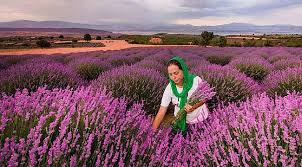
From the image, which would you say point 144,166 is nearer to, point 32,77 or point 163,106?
point 163,106

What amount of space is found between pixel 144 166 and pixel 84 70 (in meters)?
8.68

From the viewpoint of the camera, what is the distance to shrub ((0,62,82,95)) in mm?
6633

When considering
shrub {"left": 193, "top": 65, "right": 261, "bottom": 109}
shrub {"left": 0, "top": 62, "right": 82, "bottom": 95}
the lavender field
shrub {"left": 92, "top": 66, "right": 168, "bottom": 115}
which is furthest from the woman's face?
shrub {"left": 0, "top": 62, "right": 82, "bottom": 95}

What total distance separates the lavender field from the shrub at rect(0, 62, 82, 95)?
0.02 metres

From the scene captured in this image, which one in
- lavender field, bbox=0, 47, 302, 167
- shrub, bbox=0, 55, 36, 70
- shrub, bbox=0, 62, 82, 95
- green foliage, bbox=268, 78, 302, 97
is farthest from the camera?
shrub, bbox=0, 55, 36, 70

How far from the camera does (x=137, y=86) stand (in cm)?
718

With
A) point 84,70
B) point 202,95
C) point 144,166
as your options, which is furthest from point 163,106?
point 84,70

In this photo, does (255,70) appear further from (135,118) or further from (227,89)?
(135,118)

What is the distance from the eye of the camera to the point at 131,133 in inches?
129

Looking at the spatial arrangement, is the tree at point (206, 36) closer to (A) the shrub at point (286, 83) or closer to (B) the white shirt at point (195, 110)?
(A) the shrub at point (286, 83)

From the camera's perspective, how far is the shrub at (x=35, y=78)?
6633mm

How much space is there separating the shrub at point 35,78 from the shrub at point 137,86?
2.18ft

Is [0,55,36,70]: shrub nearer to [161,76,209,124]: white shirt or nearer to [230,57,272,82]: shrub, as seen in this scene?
[230,57,272,82]: shrub

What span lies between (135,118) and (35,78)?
156 inches
